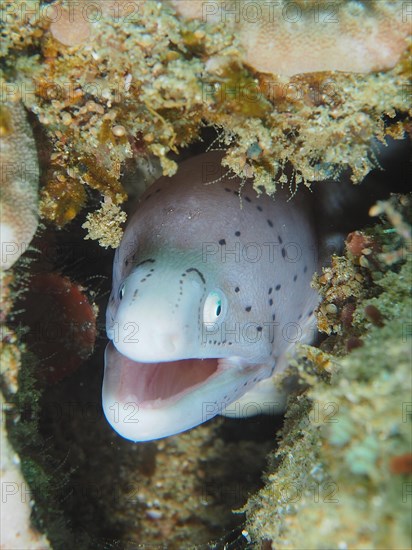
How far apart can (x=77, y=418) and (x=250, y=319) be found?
228 centimetres

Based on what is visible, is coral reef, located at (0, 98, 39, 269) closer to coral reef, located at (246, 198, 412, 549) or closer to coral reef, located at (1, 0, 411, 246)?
coral reef, located at (1, 0, 411, 246)

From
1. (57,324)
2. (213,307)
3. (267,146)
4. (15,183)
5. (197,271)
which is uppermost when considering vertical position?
(267,146)

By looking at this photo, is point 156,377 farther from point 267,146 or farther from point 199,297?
point 267,146

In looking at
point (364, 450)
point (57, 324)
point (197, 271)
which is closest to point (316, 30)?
point (197, 271)

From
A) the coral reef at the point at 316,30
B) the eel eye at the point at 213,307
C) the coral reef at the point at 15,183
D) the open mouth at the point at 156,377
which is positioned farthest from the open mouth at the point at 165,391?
the coral reef at the point at 316,30

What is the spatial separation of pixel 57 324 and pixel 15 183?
1574mm

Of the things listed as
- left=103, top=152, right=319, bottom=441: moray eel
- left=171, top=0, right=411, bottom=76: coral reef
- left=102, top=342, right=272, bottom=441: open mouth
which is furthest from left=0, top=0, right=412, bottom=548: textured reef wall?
left=102, top=342, right=272, bottom=441: open mouth

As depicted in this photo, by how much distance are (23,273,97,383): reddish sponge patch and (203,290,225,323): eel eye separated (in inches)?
53.1

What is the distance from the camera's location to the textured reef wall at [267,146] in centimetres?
175

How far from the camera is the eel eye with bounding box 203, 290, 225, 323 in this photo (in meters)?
2.81

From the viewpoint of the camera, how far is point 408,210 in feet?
8.91

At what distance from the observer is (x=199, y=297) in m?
2.76

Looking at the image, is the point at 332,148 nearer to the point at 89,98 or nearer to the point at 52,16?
the point at 89,98

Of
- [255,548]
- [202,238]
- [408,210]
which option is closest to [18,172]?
[202,238]
